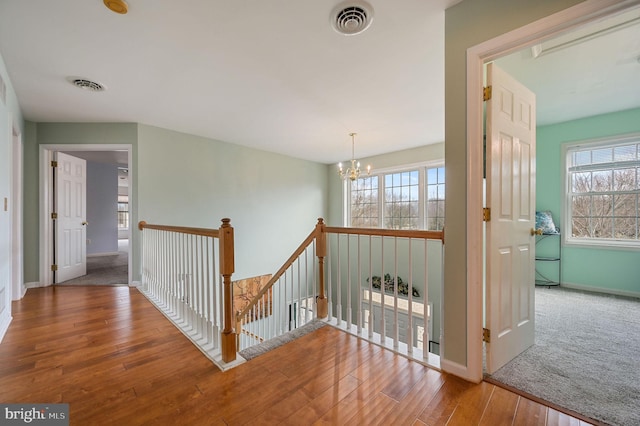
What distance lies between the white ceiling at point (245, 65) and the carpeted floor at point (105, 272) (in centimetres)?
241

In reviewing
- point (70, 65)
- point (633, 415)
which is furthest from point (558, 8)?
point (70, 65)

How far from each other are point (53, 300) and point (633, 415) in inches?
203

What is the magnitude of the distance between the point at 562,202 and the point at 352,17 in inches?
162

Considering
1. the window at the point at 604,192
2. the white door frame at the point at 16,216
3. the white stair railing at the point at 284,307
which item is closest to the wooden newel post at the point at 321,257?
the white stair railing at the point at 284,307

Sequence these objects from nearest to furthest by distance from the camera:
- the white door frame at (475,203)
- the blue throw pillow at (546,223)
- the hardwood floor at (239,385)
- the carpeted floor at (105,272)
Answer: the hardwood floor at (239,385)
the white door frame at (475,203)
the blue throw pillow at (546,223)
the carpeted floor at (105,272)

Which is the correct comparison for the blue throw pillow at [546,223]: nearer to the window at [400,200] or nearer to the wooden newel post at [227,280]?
the window at [400,200]

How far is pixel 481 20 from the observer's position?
1.59m

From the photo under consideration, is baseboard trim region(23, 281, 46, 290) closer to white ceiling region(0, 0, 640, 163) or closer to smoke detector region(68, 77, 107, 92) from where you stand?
white ceiling region(0, 0, 640, 163)

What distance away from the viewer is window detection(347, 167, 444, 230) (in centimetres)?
523

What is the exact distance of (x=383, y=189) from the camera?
5988 millimetres

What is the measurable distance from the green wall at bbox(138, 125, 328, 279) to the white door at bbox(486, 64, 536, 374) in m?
4.22

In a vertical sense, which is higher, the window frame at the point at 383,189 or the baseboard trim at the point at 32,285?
the window frame at the point at 383,189

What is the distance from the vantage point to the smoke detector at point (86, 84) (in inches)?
102

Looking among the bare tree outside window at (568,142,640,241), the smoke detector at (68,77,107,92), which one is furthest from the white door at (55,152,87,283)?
the bare tree outside window at (568,142,640,241)
